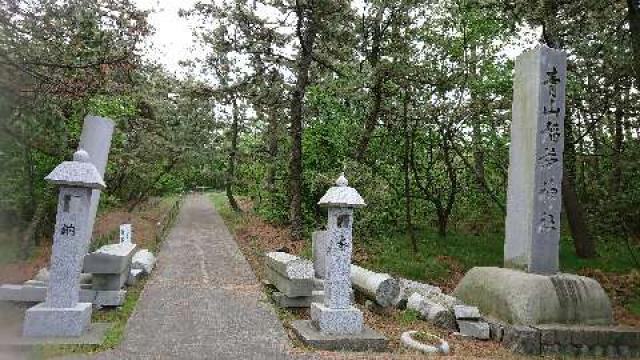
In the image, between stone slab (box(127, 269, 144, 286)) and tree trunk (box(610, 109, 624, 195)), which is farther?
tree trunk (box(610, 109, 624, 195))

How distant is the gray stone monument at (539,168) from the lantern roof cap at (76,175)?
26.2 ft

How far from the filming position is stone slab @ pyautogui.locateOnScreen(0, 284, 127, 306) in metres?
9.66

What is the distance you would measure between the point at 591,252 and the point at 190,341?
43.8ft

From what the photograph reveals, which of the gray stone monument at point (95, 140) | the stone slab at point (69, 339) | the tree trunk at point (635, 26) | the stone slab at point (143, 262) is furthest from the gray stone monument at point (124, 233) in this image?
the tree trunk at point (635, 26)

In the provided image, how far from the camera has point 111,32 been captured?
1004cm

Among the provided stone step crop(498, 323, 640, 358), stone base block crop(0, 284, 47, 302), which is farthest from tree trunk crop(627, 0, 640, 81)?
stone base block crop(0, 284, 47, 302)

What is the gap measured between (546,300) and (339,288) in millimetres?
3895

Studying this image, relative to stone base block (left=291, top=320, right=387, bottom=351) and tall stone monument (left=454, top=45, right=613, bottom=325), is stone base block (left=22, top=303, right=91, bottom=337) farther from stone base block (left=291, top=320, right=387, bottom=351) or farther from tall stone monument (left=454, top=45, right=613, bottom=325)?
tall stone monument (left=454, top=45, right=613, bottom=325)

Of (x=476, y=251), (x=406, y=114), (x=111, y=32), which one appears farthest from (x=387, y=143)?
(x=111, y=32)

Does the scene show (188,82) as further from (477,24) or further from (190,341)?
(190,341)

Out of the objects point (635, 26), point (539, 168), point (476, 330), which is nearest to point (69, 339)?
point (476, 330)

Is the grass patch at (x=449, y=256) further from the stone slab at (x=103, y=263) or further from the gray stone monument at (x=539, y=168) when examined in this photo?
the stone slab at (x=103, y=263)

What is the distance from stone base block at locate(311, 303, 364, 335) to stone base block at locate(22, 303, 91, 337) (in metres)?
3.75

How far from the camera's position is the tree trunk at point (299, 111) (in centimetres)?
1831
